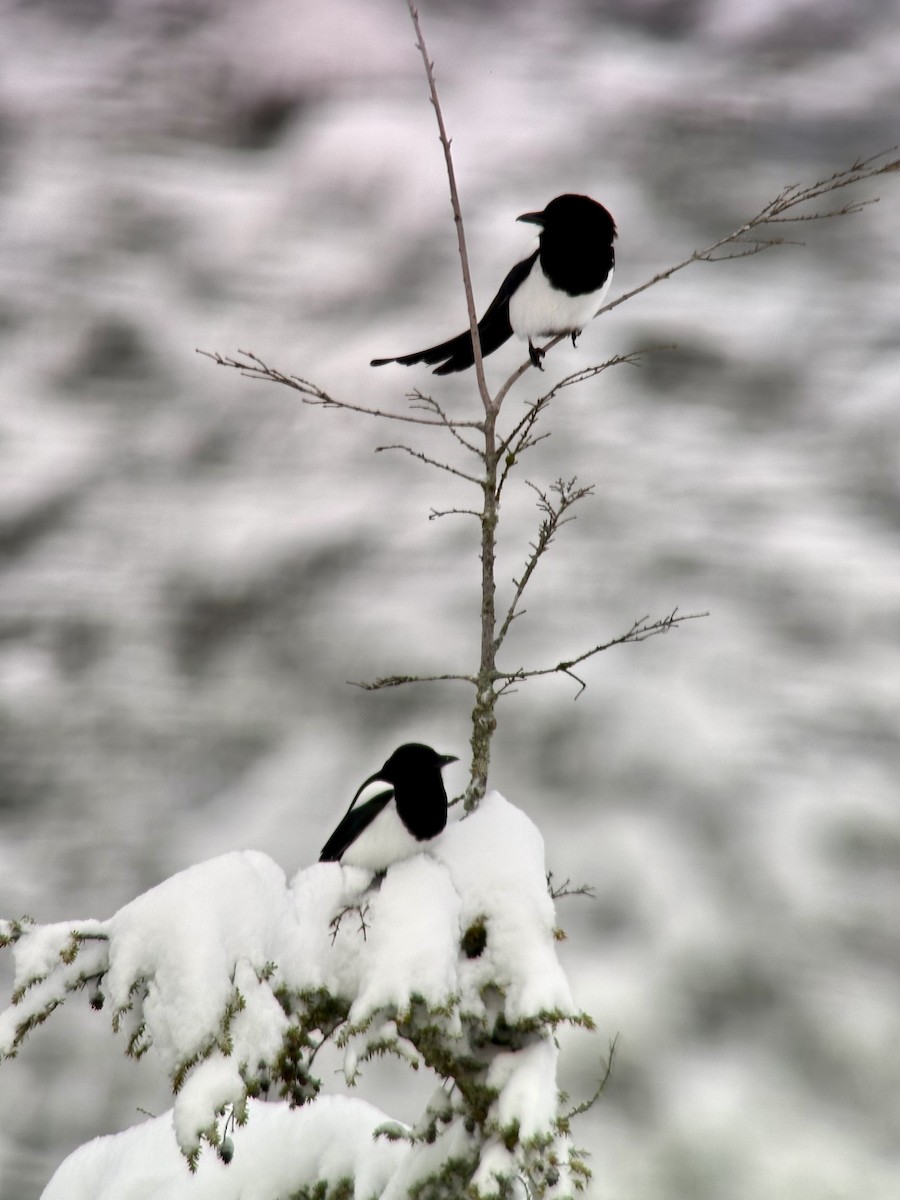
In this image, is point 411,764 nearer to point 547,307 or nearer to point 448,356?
point 448,356

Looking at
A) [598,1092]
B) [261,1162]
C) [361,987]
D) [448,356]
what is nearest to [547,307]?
[448,356]

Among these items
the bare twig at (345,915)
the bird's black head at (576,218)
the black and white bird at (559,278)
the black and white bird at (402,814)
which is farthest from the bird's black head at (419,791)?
the bird's black head at (576,218)

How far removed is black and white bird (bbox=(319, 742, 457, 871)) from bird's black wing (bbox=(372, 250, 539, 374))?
0.95 metres

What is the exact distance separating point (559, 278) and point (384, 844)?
1628 millimetres

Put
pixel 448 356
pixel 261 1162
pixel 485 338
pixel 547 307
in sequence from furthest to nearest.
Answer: pixel 485 338 < pixel 547 307 < pixel 448 356 < pixel 261 1162

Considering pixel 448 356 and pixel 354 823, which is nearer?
pixel 354 823

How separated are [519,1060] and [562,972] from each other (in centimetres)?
18

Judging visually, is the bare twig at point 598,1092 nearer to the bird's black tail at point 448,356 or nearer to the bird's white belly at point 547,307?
the bird's black tail at point 448,356

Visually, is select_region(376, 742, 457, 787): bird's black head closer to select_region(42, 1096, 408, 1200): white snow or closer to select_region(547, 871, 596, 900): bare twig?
select_region(547, 871, 596, 900): bare twig

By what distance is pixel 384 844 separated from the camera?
204cm

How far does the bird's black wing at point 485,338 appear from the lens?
8.54 feet

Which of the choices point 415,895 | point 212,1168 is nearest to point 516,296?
point 415,895

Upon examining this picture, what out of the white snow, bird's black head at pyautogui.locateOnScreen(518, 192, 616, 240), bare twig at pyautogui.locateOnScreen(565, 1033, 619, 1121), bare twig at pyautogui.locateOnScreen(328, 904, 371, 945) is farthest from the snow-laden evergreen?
A: bird's black head at pyautogui.locateOnScreen(518, 192, 616, 240)

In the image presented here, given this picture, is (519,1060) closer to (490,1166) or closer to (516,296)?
(490,1166)
